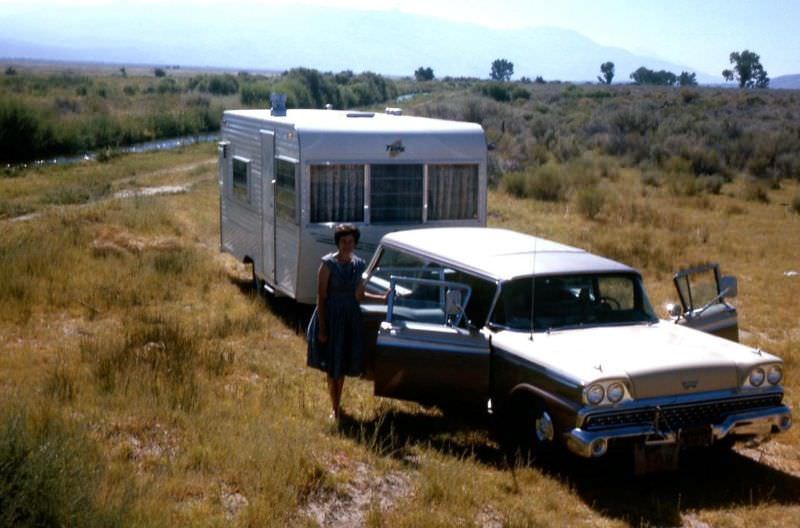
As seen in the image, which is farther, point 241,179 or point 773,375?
point 241,179

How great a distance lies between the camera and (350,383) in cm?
Result: 890

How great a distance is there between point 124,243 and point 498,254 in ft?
30.0

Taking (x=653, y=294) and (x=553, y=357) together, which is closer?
(x=553, y=357)

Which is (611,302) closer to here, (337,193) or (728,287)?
(728,287)

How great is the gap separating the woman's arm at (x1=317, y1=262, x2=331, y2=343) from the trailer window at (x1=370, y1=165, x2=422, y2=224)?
11.3ft

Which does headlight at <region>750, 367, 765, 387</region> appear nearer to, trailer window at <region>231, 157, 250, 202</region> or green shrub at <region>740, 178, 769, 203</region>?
trailer window at <region>231, 157, 250, 202</region>

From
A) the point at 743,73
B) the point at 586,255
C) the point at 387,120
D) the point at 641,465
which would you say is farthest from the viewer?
the point at 743,73

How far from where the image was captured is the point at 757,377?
675cm

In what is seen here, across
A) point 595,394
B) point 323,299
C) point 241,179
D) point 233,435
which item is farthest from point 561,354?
point 241,179

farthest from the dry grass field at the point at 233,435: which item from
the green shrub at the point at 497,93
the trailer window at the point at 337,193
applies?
the green shrub at the point at 497,93

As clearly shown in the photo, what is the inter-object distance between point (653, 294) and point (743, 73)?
315 ft

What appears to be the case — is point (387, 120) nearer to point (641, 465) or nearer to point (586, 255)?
point (586, 255)

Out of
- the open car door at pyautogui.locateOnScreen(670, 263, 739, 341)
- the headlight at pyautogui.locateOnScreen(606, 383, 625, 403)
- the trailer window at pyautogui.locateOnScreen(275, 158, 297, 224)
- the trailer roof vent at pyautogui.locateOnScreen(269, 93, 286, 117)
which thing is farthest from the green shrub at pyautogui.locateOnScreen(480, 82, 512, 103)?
the headlight at pyautogui.locateOnScreen(606, 383, 625, 403)

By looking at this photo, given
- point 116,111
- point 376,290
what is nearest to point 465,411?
point 376,290
